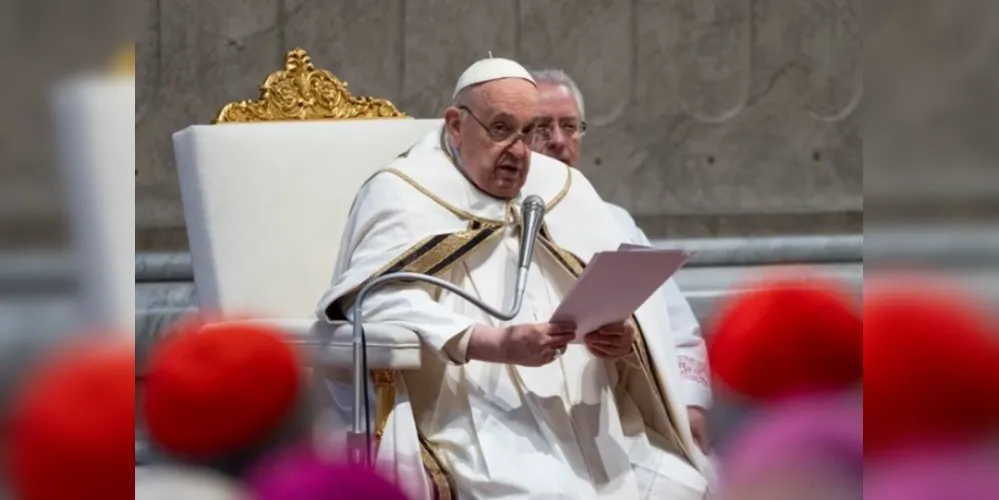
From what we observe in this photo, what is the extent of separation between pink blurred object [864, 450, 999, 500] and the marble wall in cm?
417

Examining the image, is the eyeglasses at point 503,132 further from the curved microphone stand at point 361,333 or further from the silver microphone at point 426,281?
the curved microphone stand at point 361,333

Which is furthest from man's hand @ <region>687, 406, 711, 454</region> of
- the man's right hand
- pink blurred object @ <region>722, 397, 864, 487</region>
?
pink blurred object @ <region>722, 397, 864, 487</region>

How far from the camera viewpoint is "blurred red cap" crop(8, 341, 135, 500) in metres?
0.38

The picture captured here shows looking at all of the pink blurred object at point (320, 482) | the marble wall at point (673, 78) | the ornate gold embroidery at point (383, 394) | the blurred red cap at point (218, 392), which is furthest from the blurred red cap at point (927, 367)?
the marble wall at point (673, 78)

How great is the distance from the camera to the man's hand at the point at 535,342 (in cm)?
224

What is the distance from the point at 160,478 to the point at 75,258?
26cm

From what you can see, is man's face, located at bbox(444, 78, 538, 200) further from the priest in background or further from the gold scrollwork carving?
the gold scrollwork carving

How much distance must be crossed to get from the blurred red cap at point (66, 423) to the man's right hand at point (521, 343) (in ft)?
6.07

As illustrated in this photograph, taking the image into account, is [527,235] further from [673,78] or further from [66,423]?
[673,78]

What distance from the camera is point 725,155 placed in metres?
4.62

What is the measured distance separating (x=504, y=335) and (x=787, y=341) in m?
1.78

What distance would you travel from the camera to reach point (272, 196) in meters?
2.99

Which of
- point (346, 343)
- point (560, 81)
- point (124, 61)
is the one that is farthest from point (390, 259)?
point (124, 61)

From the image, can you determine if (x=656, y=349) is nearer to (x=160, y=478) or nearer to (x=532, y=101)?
(x=532, y=101)
